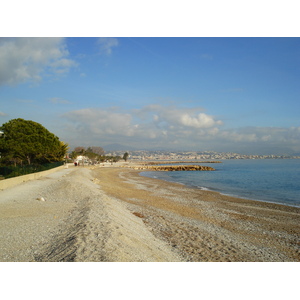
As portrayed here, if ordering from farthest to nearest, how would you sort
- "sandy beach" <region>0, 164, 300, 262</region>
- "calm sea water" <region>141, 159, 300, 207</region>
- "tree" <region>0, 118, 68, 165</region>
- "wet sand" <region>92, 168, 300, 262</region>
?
"tree" <region>0, 118, 68, 165</region> < "calm sea water" <region>141, 159, 300, 207</region> < "wet sand" <region>92, 168, 300, 262</region> < "sandy beach" <region>0, 164, 300, 262</region>

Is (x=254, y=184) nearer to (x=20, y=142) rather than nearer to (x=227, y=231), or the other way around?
(x=227, y=231)

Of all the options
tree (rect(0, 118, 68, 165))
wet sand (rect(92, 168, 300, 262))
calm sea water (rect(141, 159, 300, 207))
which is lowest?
calm sea water (rect(141, 159, 300, 207))

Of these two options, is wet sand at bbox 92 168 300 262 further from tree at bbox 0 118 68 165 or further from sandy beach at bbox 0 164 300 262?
tree at bbox 0 118 68 165

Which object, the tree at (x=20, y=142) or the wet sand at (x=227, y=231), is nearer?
the wet sand at (x=227, y=231)

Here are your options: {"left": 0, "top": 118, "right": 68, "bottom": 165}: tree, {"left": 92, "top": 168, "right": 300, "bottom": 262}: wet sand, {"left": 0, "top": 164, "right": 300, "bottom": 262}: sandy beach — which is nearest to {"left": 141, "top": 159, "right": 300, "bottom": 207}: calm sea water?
{"left": 92, "top": 168, "right": 300, "bottom": 262}: wet sand

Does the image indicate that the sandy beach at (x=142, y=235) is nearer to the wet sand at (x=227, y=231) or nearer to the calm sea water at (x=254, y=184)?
the wet sand at (x=227, y=231)

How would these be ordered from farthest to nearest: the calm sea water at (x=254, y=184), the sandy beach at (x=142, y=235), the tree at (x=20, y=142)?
the tree at (x=20, y=142), the calm sea water at (x=254, y=184), the sandy beach at (x=142, y=235)

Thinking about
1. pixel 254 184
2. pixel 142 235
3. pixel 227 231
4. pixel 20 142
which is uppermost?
pixel 20 142

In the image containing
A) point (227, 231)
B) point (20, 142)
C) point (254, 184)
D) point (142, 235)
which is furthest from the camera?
point (254, 184)

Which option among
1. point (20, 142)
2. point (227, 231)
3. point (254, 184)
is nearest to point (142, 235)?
point (227, 231)

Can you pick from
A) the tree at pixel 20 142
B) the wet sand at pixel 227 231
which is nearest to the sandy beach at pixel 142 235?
the wet sand at pixel 227 231

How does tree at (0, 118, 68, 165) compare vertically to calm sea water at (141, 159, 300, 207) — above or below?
above

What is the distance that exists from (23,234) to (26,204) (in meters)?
5.60

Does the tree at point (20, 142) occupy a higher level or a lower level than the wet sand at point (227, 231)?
higher
